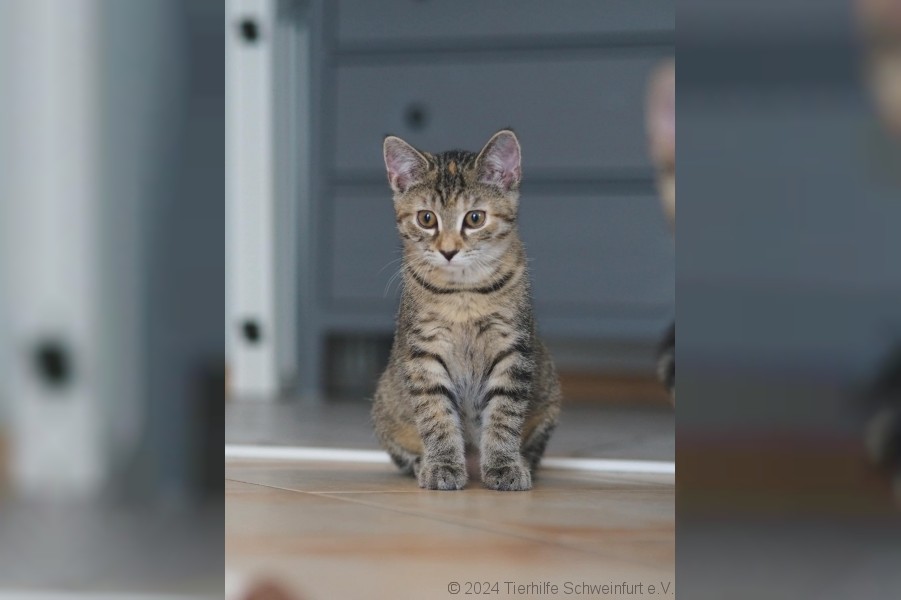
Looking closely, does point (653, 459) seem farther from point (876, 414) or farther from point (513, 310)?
point (876, 414)

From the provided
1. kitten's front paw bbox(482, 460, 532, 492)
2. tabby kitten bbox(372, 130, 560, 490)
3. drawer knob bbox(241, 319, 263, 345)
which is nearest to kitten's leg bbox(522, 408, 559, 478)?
tabby kitten bbox(372, 130, 560, 490)

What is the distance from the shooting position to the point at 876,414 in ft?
2.17

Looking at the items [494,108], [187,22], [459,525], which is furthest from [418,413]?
[494,108]

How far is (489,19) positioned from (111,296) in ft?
4.67

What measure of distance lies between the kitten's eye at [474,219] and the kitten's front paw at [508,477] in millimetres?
334

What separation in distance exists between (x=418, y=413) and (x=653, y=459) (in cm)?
42

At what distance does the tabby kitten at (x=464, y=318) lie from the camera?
1.28 metres

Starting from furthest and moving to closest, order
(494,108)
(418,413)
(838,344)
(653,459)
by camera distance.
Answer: (494,108) → (653,459) → (418,413) → (838,344)

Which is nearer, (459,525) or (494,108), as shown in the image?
(459,525)

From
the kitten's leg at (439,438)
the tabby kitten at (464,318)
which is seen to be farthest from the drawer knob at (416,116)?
the kitten's leg at (439,438)

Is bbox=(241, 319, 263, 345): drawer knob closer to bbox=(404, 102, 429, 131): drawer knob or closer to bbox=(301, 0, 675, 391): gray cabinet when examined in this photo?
bbox=(301, 0, 675, 391): gray cabinet

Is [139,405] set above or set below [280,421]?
above

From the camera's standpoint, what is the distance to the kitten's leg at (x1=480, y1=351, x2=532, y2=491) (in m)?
1.25

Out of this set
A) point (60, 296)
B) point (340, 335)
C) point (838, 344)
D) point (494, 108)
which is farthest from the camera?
point (340, 335)
